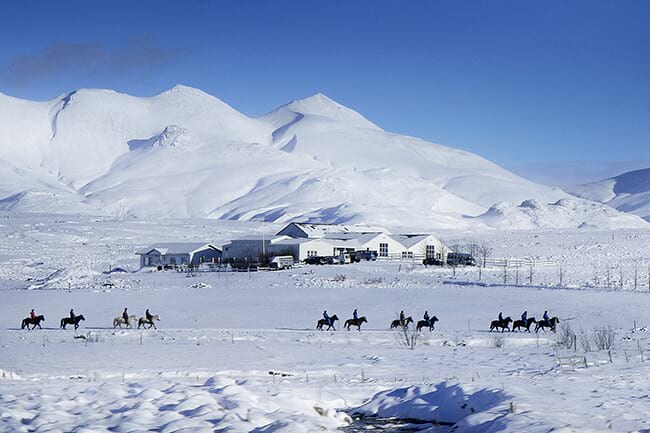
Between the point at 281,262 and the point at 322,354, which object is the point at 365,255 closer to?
the point at 281,262

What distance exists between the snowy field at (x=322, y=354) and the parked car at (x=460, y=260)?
6.52 meters

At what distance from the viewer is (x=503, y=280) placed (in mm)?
49219

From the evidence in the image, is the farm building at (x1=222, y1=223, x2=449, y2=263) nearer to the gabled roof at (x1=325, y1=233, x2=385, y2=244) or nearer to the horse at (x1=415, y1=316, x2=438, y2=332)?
the gabled roof at (x1=325, y1=233, x2=385, y2=244)

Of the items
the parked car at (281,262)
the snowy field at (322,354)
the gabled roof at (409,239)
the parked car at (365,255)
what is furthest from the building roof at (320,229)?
the snowy field at (322,354)

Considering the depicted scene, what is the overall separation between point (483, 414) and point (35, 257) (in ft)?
274

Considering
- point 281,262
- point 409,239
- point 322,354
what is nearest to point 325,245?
point 281,262

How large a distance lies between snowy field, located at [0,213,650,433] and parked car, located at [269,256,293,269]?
5.72 metres

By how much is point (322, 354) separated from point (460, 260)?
1923 inches

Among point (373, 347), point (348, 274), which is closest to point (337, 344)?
point (373, 347)

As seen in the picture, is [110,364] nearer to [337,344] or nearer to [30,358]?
[30,358]

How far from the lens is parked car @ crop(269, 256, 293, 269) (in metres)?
65.8

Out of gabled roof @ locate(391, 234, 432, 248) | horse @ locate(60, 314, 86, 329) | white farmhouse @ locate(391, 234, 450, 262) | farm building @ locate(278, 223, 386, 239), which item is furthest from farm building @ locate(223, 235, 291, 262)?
horse @ locate(60, 314, 86, 329)

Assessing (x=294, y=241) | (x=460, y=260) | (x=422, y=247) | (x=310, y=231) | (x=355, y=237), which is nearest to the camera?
(x=460, y=260)

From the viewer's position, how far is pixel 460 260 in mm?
69875
